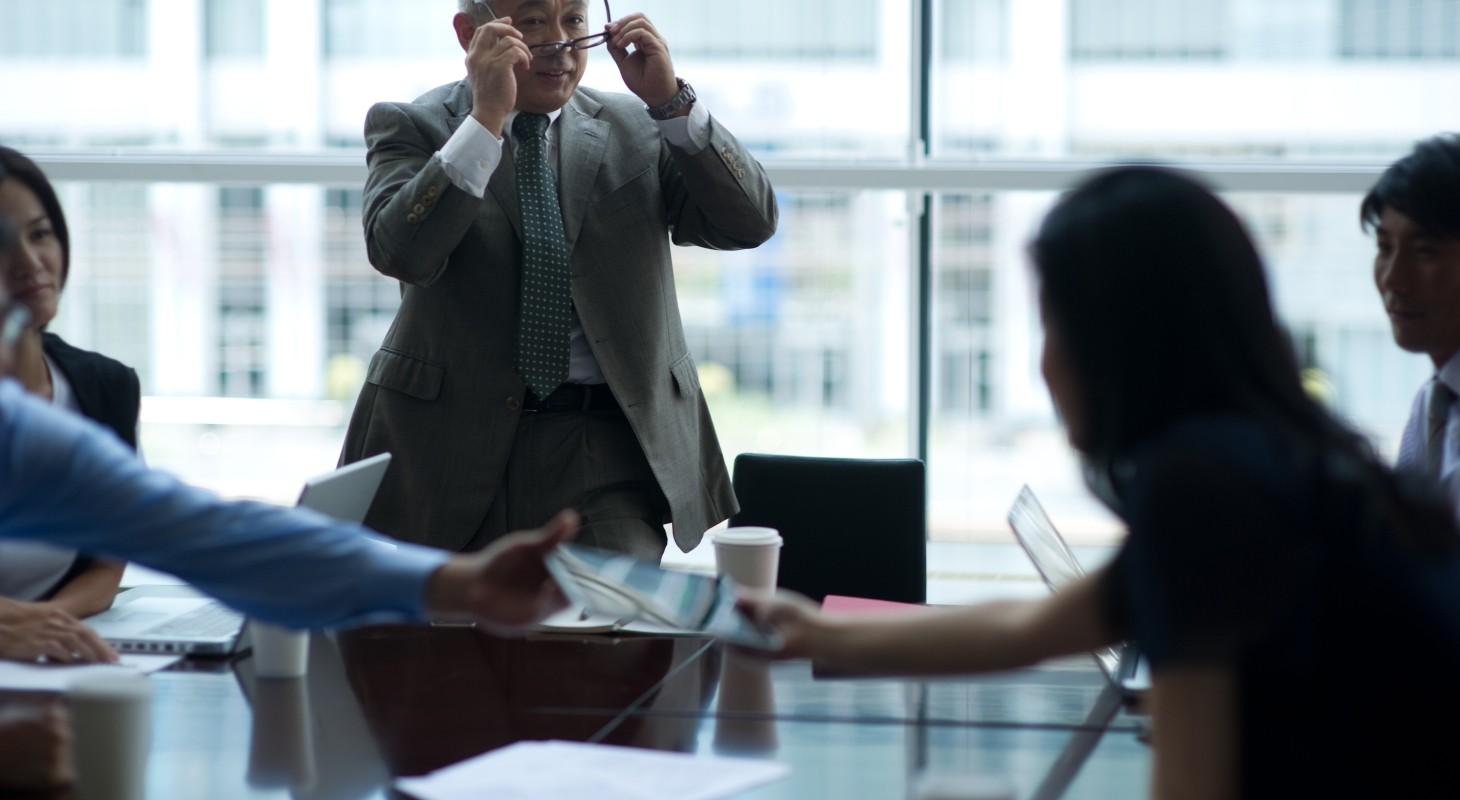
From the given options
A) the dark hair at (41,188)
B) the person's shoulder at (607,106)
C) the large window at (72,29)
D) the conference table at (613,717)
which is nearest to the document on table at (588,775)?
the conference table at (613,717)

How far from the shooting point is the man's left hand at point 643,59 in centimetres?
262

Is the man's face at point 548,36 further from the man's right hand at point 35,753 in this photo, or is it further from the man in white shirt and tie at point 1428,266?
the man's right hand at point 35,753

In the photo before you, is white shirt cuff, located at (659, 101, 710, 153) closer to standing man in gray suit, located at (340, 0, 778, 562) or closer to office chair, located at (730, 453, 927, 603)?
standing man in gray suit, located at (340, 0, 778, 562)

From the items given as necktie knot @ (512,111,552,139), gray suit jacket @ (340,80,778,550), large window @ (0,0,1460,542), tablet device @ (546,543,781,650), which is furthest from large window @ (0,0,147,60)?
tablet device @ (546,543,781,650)

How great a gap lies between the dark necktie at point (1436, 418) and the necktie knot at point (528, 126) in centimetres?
158

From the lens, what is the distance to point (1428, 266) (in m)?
2.06

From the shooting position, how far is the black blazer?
2307mm

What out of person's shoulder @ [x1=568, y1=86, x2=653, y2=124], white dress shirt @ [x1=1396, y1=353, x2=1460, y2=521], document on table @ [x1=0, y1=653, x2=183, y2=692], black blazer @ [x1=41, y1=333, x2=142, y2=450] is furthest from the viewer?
person's shoulder @ [x1=568, y1=86, x2=653, y2=124]

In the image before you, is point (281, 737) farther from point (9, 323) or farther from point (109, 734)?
point (9, 323)

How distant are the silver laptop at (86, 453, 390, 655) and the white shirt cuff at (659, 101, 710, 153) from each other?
2.87 ft

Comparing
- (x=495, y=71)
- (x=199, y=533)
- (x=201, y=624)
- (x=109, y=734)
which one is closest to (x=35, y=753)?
(x=109, y=734)

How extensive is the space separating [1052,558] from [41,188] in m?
1.67

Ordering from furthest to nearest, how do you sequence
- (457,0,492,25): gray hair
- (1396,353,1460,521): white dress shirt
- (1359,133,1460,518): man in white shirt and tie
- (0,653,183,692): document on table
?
(457,0,492,25): gray hair
(1359,133,1460,518): man in white shirt and tie
(1396,353,1460,521): white dress shirt
(0,653,183,692): document on table

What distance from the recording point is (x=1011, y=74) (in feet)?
13.9
